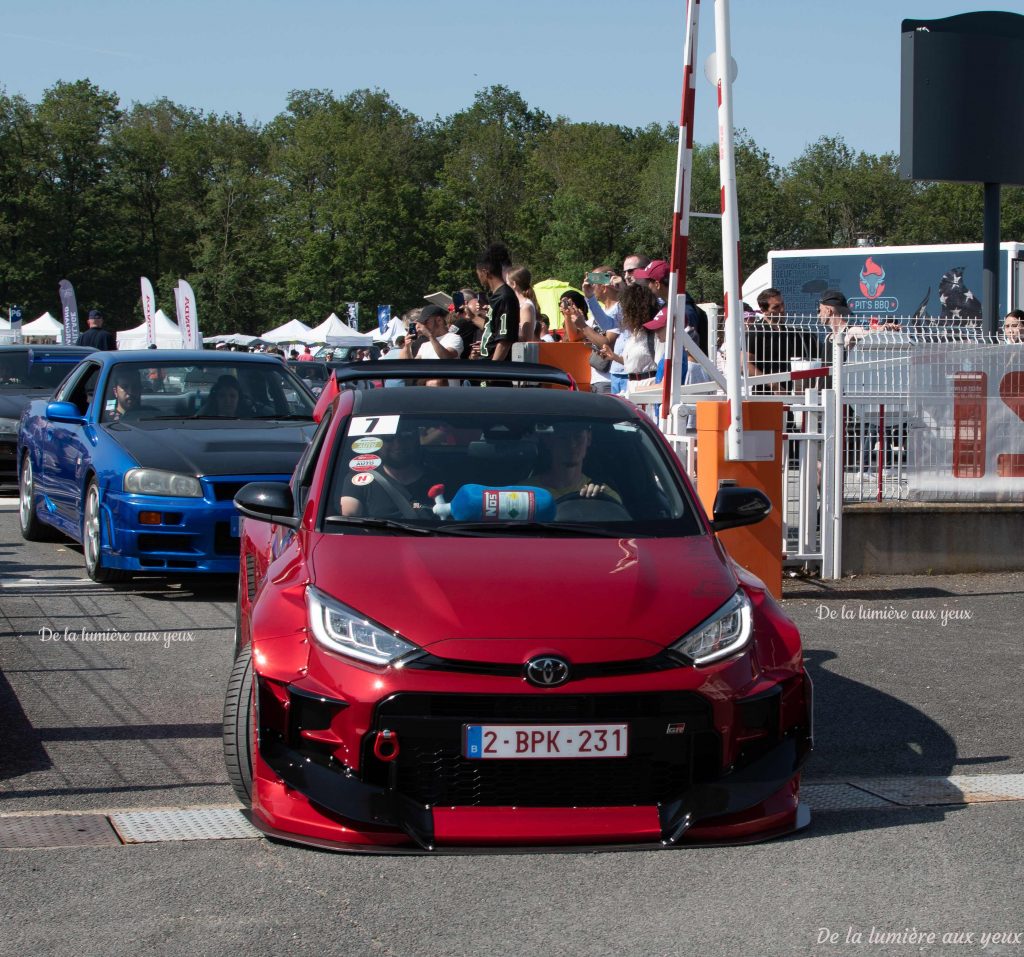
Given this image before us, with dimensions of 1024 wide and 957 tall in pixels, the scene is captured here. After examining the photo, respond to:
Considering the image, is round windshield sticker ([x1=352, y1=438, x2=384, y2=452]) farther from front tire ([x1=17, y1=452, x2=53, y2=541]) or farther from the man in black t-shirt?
front tire ([x1=17, y1=452, x2=53, y2=541])

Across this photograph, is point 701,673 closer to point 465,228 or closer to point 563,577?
point 563,577

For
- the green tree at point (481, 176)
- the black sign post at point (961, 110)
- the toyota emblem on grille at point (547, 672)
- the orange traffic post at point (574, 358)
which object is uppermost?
the green tree at point (481, 176)

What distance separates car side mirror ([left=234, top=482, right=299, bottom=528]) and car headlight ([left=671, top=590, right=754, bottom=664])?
1658 millimetres

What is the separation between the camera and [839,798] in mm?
5320

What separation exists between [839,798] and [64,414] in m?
7.05

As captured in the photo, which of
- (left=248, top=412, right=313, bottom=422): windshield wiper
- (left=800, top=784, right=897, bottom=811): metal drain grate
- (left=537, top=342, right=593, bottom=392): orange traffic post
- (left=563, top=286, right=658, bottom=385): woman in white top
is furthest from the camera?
(left=537, top=342, right=593, bottom=392): orange traffic post

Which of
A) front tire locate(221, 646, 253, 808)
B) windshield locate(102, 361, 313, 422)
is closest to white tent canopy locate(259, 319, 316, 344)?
windshield locate(102, 361, 313, 422)

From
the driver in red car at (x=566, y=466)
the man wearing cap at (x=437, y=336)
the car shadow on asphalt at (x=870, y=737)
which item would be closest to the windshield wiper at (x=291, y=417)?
the man wearing cap at (x=437, y=336)

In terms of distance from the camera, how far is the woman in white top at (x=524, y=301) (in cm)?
1183

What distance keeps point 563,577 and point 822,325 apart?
802 cm

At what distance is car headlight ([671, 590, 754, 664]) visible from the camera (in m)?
4.58

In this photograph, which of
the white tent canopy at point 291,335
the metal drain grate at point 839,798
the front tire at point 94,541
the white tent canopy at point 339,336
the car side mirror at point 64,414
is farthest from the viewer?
the white tent canopy at point 291,335

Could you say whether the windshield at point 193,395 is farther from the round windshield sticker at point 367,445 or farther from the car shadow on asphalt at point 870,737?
the round windshield sticker at point 367,445

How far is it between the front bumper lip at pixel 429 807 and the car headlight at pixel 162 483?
5069mm
